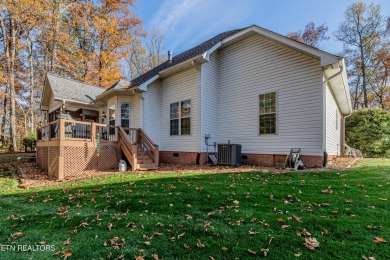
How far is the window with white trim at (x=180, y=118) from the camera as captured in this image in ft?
32.6

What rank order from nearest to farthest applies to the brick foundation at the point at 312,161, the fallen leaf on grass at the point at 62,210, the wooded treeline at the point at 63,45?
1. the fallen leaf on grass at the point at 62,210
2. the brick foundation at the point at 312,161
3. the wooded treeline at the point at 63,45

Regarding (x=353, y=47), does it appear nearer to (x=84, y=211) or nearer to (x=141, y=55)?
(x=141, y=55)

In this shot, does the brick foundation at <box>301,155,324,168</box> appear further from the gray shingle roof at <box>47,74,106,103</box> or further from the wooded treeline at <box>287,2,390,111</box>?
the wooded treeline at <box>287,2,390,111</box>

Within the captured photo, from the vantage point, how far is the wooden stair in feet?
27.6

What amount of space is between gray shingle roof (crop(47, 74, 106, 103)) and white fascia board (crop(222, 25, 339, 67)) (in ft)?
32.9

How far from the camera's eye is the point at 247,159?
8.82 m

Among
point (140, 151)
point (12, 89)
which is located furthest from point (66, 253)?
point (12, 89)

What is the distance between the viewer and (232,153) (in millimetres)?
8477

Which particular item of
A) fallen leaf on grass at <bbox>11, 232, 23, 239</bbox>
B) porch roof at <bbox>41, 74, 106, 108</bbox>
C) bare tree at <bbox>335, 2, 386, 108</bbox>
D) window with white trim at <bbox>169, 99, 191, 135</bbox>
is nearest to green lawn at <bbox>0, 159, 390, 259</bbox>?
fallen leaf on grass at <bbox>11, 232, 23, 239</bbox>

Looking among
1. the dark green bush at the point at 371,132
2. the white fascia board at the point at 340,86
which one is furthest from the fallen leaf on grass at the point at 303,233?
the dark green bush at the point at 371,132

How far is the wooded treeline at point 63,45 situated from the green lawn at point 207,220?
1769 centimetres

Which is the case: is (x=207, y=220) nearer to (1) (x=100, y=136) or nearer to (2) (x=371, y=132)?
(1) (x=100, y=136)

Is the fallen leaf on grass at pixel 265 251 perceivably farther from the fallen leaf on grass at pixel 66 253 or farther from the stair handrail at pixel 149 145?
the stair handrail at pixel 149 145

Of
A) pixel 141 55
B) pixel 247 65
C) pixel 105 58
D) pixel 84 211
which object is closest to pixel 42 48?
pixel 105 58
